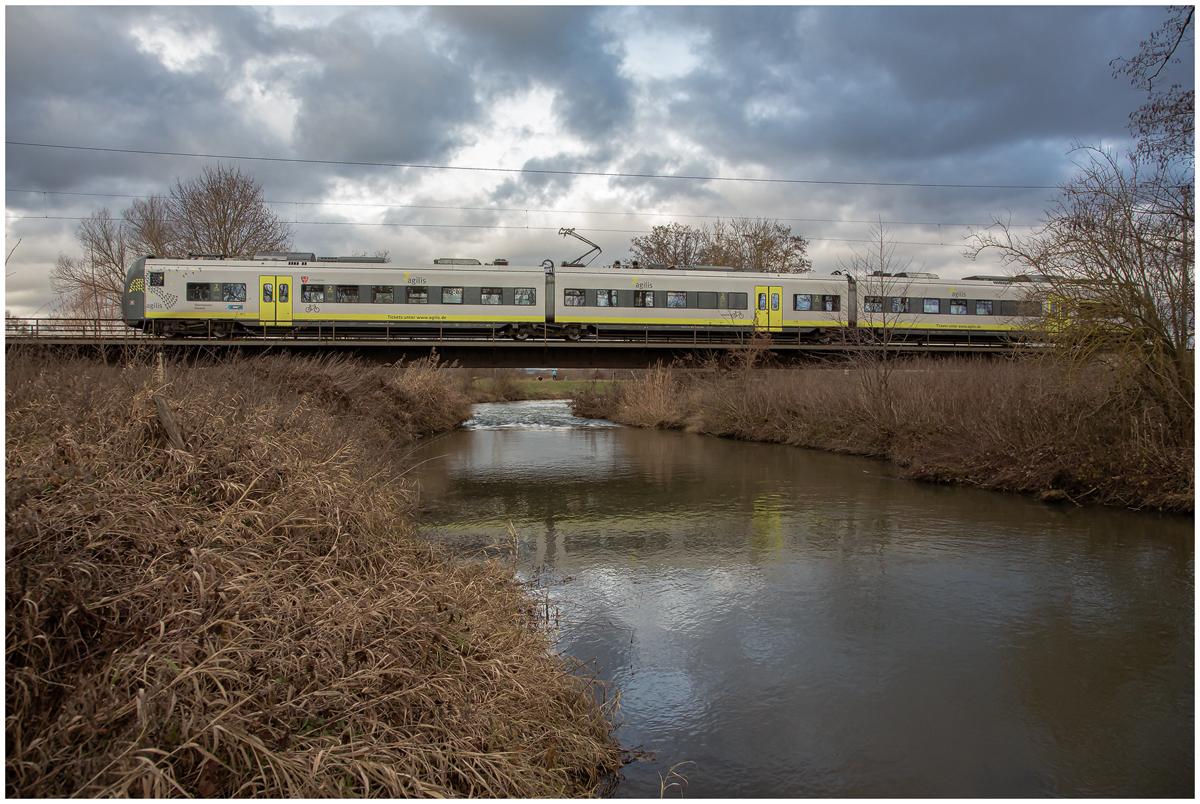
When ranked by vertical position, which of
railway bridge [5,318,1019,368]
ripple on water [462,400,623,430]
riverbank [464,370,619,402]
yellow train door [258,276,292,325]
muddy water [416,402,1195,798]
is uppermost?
yellow train door [258,276,292,325]

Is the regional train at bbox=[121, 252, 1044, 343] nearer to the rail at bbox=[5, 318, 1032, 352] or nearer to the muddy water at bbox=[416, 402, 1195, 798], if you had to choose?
the rail at bbox=[5, 318, 1032, 352]

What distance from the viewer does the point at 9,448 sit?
4645 mm

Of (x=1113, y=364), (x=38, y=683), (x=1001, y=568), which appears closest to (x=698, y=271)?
(x=1113, y=364)

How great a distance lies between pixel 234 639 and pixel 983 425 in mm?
15176

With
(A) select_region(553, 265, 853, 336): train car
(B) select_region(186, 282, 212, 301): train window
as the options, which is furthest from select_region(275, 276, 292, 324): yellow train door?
(A) select_region(553, 265, 853, 336): train car

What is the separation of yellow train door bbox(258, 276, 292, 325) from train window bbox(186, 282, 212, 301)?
182cm

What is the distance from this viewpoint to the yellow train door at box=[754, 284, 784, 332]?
29969 millimetres

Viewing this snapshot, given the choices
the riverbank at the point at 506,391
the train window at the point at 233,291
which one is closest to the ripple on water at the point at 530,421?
the riverbank at the point at 506,391

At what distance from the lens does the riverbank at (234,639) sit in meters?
2.95

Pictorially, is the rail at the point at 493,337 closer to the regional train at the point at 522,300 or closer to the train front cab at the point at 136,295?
the regional train at the point at 522,300

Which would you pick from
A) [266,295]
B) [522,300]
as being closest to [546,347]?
[522,300]

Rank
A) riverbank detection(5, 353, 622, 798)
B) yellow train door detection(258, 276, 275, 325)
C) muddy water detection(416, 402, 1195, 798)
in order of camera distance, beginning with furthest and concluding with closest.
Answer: yellow train door detection(258, 276, 275, 325), muddy water detection(416, 402, 1195, 798), riverbank detection(5, 353, 622, 798)

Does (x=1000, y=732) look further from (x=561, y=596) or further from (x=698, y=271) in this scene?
(x=698, y=271)

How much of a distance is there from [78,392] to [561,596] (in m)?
4.91
